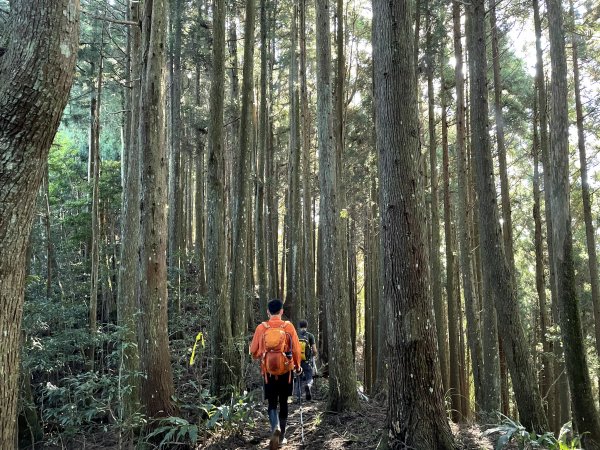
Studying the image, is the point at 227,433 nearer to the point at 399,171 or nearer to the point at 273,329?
the point at 273,329

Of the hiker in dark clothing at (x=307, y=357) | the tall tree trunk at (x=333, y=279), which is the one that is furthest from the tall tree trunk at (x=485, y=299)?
the hiker in dark clothing at (x=307, y=357)

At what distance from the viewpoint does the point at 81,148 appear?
28344mm

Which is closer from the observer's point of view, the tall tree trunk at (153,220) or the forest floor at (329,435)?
the forest floor at (329,435)

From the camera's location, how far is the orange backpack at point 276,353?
241 inches

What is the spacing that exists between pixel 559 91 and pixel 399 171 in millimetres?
4410

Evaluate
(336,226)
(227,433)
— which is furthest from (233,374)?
(336,226)

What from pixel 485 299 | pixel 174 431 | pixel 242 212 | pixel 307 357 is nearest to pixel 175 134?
pixel 242 212

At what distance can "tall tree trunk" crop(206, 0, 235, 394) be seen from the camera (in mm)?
8391

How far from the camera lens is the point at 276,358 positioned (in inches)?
241

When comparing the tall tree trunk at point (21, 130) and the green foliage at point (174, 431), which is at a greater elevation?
the tall tree trunk at point (21, 130)

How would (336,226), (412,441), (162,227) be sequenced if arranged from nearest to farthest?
(412,441)
(162,227)
(336,226)

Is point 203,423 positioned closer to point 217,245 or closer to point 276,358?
point 276,358

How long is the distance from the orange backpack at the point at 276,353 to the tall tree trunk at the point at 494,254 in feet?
11.0

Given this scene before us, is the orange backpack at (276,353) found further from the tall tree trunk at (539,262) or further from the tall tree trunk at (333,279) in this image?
the tall tree trunk at (539,262)
